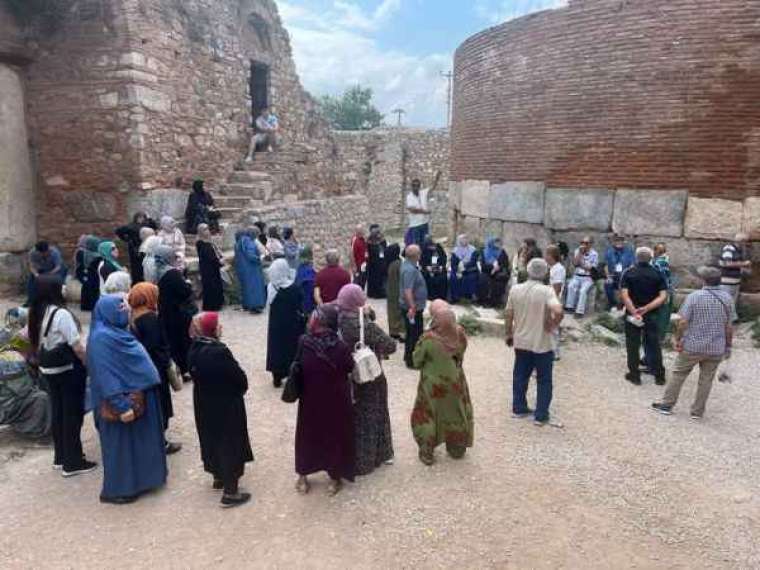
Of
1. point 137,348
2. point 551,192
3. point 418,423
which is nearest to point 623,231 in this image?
point 551,192

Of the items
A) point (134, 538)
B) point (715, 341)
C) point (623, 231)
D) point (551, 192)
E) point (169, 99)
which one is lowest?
point (134, 538)

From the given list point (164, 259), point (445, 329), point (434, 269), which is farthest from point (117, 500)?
point (434, 269)

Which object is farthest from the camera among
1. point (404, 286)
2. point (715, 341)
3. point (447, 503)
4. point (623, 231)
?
point (623, 231)

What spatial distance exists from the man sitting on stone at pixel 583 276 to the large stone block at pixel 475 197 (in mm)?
2925

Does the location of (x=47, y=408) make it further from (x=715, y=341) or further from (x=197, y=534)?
(x=715, y=341)

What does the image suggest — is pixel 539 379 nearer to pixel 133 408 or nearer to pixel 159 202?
pixel 133 408

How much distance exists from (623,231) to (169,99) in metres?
8.19

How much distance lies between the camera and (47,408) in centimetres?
517

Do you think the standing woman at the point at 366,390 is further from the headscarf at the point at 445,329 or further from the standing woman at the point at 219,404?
the standing woman at the point at 219,404

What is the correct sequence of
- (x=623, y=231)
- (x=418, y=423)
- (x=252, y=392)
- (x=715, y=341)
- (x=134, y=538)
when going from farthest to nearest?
(x=623, y=231) < (x=252, y=392) < (x=715, y=341) < (x=418, y=423) < (x=134, y=538)

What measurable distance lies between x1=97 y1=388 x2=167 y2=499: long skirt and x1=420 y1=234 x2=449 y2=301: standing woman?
Answer: 6.23 m

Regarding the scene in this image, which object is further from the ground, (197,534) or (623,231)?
(623,231)

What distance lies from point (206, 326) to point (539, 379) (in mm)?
3183

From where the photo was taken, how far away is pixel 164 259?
6.49 metres
